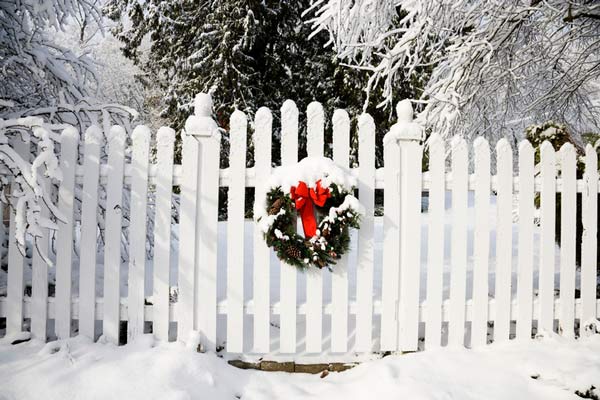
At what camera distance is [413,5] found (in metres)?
3.79

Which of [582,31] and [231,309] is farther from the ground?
[582,31]

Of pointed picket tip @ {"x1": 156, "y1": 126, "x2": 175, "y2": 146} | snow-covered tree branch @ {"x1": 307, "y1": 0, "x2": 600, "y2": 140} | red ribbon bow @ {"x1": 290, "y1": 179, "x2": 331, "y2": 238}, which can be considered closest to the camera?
red ribbon bow @ {"x1": 290, "y1": 179, "x2": 331, "y2": 238}

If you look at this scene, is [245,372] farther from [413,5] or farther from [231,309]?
[413,5]

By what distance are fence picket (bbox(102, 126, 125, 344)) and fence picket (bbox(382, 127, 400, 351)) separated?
1.77 metres

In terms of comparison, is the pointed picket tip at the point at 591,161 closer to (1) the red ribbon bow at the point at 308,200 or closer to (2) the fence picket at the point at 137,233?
(1) the red ribbon bow at the point at 308,200

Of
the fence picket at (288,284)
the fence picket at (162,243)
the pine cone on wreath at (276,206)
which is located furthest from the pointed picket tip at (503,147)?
the fence picket at (162,243)

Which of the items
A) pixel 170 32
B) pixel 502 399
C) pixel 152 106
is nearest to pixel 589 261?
pixel 502 399

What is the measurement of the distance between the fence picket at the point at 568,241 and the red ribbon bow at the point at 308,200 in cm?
180

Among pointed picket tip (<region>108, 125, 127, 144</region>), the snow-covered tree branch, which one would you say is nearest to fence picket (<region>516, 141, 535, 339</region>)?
the snow-covered tree branch

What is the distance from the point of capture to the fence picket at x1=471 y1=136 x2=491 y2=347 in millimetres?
3232

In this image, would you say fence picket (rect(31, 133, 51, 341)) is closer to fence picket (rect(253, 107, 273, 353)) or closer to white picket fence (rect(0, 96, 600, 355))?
white picket fence (rect(0, 96, 600, 355))

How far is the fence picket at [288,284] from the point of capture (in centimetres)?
308

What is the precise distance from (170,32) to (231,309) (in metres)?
13.5

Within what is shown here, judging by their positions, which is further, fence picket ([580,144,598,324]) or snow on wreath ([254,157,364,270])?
fence picket ([580,144,598,324])
